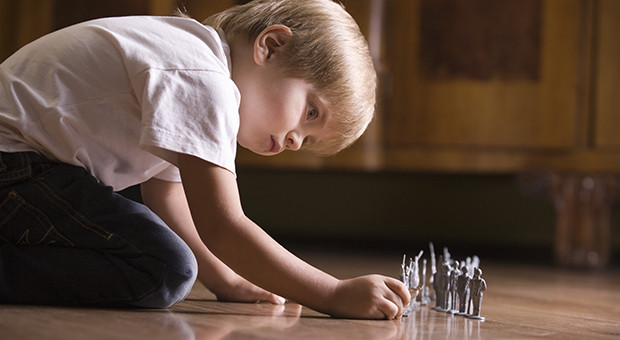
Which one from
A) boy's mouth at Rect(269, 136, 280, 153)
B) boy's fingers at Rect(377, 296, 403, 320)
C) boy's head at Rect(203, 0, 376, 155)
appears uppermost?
boy's head at Rect(203, 0, 376, 155)

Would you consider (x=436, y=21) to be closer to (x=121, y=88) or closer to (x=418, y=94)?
(x=418, y=94)

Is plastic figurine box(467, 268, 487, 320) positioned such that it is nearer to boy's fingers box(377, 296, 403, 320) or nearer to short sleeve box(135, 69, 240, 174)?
boy's fingers box(377, 296, 403, 320)

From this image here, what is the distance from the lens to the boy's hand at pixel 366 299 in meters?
0.85

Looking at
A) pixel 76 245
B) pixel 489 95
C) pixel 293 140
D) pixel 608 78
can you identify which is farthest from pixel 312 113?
pixel 608 78

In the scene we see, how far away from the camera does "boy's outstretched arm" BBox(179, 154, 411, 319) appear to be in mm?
819

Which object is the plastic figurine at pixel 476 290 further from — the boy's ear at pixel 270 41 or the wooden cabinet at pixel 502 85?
the wooden cabinet at pixel 502 85

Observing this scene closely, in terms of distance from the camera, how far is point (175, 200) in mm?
1092

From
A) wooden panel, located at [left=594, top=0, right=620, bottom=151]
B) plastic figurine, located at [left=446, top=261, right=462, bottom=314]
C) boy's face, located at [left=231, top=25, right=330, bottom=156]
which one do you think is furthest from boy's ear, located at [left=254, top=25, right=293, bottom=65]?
wooden panel, located at [left=594, top=0, right=620, bottom=151]

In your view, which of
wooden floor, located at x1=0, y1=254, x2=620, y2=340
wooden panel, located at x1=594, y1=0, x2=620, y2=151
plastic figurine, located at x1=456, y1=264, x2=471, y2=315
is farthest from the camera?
wooden panel, located at x1=594, y1=0, x2=620, y2=151

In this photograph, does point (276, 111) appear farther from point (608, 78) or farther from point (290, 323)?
point (608, 78)

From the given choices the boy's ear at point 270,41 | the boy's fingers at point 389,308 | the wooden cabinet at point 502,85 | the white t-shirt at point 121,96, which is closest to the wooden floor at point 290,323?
the boy's fingers at point 389,308

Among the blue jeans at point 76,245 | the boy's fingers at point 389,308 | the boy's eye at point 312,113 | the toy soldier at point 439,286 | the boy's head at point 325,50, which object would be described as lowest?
the toy soldier at point 439,286

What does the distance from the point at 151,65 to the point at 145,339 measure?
32cm

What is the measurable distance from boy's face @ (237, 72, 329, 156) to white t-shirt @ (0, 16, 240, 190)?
55 mm
